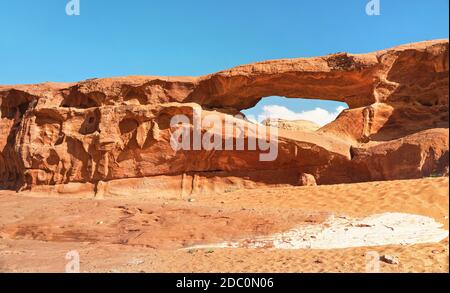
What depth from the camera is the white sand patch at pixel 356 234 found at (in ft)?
22.2

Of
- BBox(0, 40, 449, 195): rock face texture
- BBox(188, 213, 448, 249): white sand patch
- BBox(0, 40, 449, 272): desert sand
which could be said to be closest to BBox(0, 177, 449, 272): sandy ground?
BBox(0, 40, 449, 272): desert sand

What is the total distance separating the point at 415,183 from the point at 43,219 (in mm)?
10081

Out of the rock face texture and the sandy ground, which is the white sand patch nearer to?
the sandy ground

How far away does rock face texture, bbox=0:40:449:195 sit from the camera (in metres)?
14.2

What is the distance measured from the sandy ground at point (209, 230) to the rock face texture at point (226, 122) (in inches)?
97.7

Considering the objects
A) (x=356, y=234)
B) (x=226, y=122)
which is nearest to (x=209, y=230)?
(x=356, y=234)

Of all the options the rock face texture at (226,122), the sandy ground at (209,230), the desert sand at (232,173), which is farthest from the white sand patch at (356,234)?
the rock face texture at (226,122)

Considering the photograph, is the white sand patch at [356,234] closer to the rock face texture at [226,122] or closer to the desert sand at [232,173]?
the desert sand at [232,173]

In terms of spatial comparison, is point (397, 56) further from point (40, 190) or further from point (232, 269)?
point (40, 190)

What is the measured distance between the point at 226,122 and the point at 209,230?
6637 millimetres

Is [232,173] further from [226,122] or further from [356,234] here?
[356,234]

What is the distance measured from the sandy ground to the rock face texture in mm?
2481

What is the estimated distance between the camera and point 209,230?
8.99m
